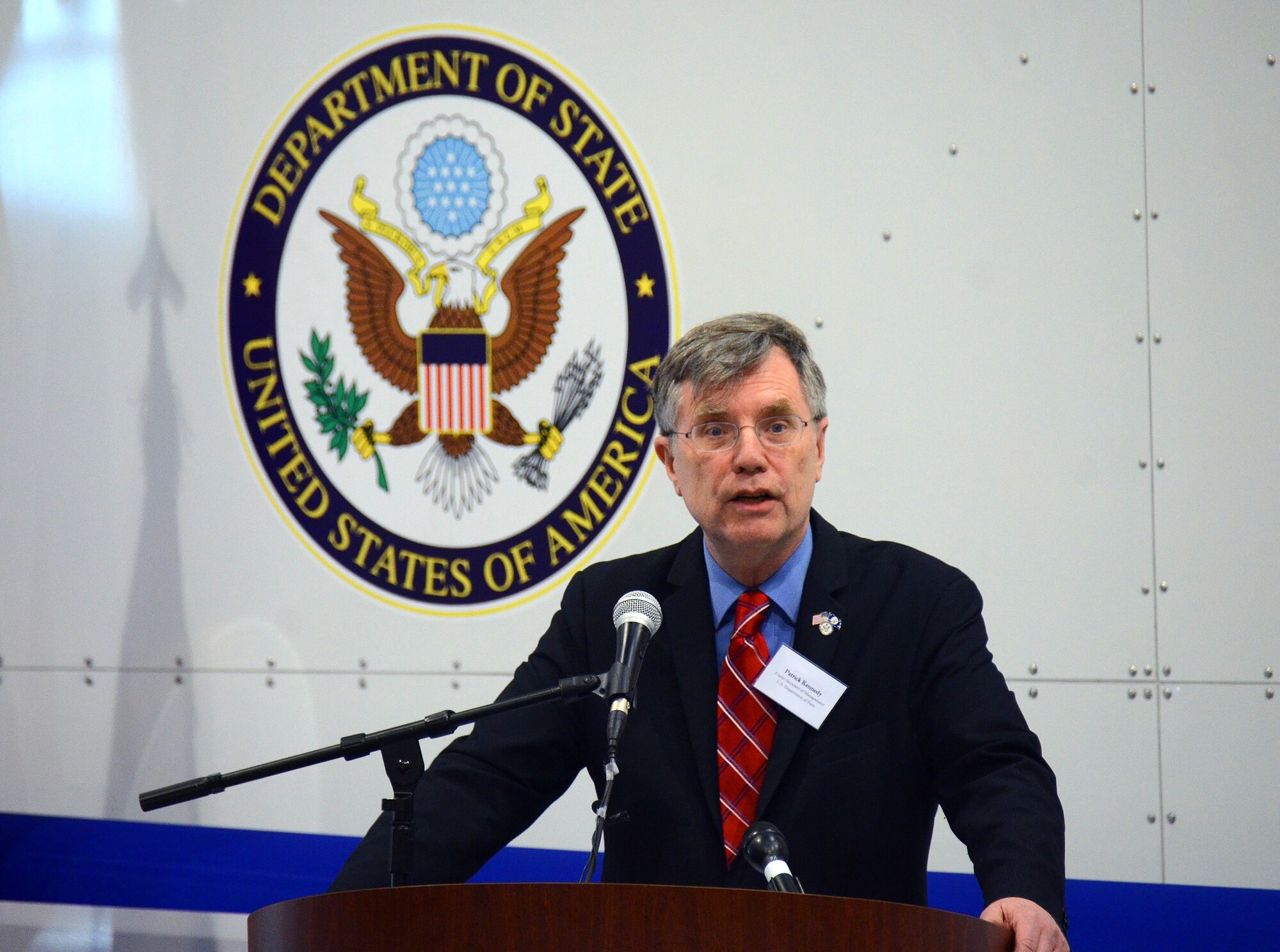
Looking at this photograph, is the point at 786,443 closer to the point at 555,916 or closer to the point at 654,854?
the point at 654,854

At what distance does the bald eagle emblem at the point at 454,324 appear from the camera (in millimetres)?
2771

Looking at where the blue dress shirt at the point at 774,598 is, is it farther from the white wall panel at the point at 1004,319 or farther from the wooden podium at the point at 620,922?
the wooden podium at the point at 620,922

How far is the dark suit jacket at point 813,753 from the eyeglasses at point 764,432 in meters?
0.22

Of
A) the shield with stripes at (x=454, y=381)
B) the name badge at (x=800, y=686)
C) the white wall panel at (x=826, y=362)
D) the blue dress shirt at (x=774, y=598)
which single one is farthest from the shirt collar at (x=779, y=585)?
the shield with stripes at (x=454, y=381)

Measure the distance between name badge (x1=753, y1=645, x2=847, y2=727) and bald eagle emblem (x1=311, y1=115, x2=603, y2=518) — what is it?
92 centimetres

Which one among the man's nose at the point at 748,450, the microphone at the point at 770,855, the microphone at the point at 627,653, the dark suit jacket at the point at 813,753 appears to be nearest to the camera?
the microphone at the point at 770,855

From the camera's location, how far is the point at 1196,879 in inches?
96.1

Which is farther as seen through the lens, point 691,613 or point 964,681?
point 691,613

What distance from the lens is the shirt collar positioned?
212 centimetres

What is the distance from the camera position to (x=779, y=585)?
2.13 m

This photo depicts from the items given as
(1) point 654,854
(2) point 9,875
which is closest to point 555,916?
(1) point 654,854

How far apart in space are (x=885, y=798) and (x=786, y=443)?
0.59 metres

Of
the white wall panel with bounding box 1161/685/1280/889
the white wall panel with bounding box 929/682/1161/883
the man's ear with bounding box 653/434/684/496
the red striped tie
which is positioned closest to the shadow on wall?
the man's ear with bounding box 653/434/684/496

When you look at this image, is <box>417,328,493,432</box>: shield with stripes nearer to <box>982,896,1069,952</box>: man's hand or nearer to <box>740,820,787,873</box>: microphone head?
<box>740,820,787,873</box>: microphone head
